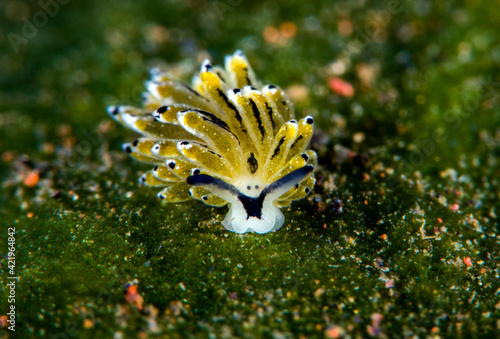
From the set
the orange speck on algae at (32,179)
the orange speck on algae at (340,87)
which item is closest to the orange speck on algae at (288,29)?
the orange speck on algae at (340,87)

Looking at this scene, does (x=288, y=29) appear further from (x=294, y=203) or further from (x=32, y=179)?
(x=32, y=179)

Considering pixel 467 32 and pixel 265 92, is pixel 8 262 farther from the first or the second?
pixel 467 32

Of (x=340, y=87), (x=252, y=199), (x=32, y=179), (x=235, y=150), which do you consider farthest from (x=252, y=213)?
(x=32, y=179)

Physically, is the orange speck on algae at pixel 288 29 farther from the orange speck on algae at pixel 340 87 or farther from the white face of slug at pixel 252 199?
the white face of slug at pixel 252 199

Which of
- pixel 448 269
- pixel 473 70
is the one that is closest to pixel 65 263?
pixel 448 269

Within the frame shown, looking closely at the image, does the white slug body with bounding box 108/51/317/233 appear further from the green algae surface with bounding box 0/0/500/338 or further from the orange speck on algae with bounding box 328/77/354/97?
the orange speck on algae with bounding box 328/77/354/97

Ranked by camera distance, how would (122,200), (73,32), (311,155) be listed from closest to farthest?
(311,155) → (122,200) → (73,32)

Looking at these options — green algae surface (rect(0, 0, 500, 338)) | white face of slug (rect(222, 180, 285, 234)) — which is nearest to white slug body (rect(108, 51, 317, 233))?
white face of slug (rect(222, 180, 285, 234))
